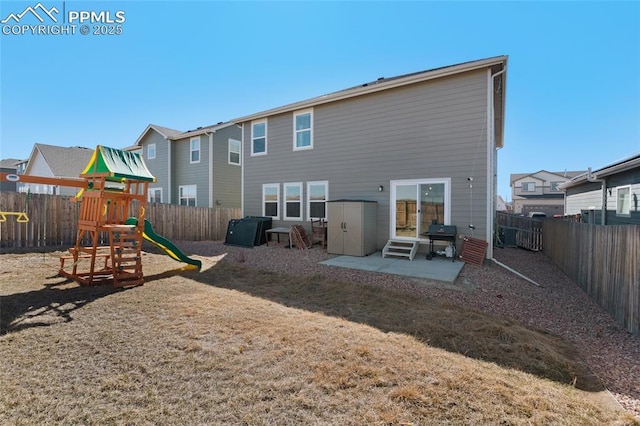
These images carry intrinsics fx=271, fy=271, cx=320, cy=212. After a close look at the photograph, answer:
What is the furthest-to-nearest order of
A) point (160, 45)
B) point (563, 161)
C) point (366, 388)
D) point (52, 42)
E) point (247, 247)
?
point (563, 161) → point (247, 247) → point (160, 45) → point (52, 42) → point (366, 388)

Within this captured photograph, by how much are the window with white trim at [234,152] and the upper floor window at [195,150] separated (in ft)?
6.43

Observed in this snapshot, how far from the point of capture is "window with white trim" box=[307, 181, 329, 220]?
10.8 meters

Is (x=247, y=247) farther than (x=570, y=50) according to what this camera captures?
Yes

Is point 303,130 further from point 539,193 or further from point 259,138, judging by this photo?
point 539,193

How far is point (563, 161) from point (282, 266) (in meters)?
56.3

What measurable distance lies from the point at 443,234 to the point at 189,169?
1616cm

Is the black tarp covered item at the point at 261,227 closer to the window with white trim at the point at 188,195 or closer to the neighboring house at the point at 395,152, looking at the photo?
the neighboring house at the point at 395,152

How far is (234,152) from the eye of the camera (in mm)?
18141

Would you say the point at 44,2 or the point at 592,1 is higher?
the point at 592,1

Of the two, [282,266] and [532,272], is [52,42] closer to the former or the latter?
[282,266]

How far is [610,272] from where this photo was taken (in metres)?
4.76

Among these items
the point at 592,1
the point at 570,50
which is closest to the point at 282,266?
the point at 592,1

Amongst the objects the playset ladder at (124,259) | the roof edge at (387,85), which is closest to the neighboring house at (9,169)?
the roof edge at (387,85)

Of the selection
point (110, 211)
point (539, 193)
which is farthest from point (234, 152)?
point (539, 193)
